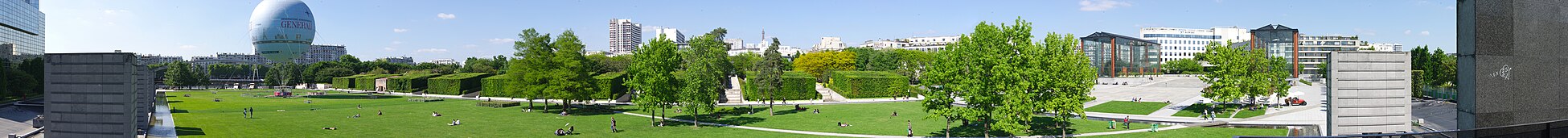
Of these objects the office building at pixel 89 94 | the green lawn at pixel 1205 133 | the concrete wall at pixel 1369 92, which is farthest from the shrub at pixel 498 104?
the concrete wall at pixel 1369 92

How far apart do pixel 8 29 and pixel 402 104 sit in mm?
24977

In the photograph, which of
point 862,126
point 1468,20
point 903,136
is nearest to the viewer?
point 1468,20

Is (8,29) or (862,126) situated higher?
(8,29)

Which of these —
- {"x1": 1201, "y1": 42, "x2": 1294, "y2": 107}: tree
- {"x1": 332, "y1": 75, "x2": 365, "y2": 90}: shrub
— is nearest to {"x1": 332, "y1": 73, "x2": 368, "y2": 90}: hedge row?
{"x1": 332, "y1": 75, "x2": 365, "y2": 90}: shrub

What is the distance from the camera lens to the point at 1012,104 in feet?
80.5

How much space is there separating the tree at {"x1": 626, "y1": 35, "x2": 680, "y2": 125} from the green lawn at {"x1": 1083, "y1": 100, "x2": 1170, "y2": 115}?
21.3 metres

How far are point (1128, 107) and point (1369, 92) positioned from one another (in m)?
31.1

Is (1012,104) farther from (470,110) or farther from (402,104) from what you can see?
(402,104)

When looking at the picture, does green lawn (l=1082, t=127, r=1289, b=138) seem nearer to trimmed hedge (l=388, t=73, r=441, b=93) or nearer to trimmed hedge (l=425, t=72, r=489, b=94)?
trimmed hedge (l=425, t=72, r=489, b=94)

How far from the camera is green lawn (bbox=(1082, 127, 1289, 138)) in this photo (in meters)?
29.8

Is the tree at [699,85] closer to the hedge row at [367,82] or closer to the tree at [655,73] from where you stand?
the tree at [655,73]

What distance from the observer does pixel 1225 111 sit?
4247cm

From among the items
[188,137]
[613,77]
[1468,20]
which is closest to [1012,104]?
[1468,20]

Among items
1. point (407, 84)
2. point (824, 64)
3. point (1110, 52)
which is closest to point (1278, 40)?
point (1110, 52)
